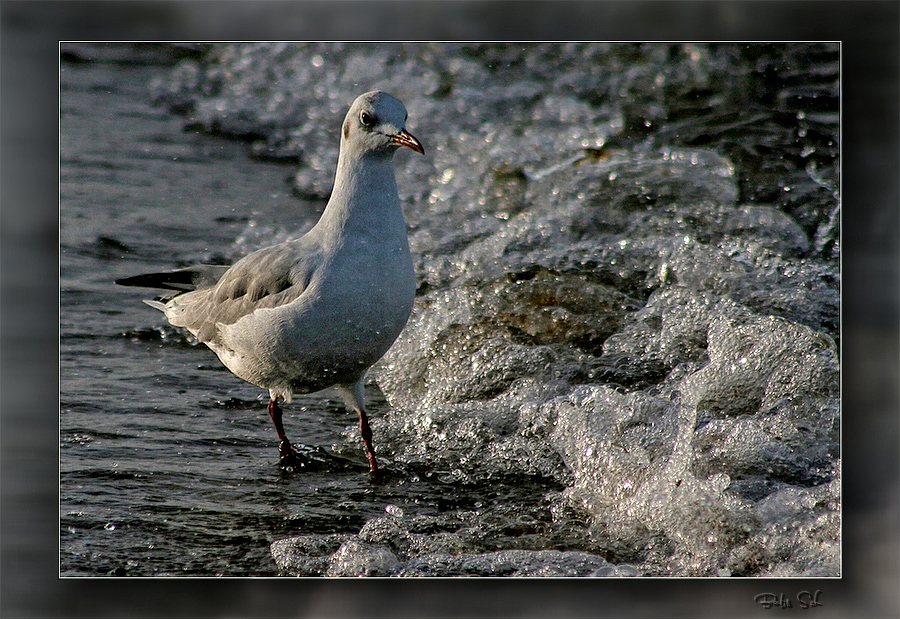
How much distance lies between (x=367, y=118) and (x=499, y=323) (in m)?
1.40

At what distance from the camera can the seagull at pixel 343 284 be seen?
10.6 ft

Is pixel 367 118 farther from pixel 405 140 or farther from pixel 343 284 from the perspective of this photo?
pixel 343 284

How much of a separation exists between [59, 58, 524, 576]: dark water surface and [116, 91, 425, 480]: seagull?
0.33 metres

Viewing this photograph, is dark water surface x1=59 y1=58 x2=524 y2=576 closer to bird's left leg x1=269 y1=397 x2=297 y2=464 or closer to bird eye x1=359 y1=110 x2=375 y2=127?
bird's left leg x1=269 y1=397 x2=297 y2=464

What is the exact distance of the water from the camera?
3.22 meters

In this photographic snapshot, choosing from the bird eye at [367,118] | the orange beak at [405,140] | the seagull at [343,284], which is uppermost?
the bird eye at [367,118]

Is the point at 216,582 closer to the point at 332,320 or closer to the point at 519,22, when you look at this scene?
the point at 332,320

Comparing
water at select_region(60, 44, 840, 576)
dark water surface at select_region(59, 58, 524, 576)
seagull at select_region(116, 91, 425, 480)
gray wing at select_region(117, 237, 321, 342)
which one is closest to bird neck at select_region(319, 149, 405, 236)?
seagull at select_region(116, 91, 425, 480)

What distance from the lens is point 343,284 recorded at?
3.21m

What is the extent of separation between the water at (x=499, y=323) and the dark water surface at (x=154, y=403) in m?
0.01

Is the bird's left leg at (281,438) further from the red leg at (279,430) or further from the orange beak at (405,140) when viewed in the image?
the orange beak at (405,140)

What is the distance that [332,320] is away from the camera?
3227 mm

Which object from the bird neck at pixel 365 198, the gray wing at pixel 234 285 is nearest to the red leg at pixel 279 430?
the gray wing at pixel 234 285
